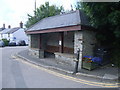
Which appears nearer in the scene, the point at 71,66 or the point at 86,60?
the point at 86,60

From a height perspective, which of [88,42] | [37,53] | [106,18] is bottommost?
[37,53]

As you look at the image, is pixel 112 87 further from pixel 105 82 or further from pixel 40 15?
pixel 40 15

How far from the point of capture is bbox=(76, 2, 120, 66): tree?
5.70 meters

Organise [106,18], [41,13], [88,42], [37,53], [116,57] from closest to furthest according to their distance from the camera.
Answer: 1. [106,18]
2. [88,42]
3. [116,57]
4. [37,53]
5. [41,13]

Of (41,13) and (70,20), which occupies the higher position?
(41,13)

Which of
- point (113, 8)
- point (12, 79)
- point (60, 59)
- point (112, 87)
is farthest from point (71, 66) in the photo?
point (113, 8)

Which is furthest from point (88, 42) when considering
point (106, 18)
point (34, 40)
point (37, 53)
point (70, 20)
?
point (34, 40)

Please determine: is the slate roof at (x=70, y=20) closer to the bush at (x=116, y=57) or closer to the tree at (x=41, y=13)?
the bush at (x=116, y=57)

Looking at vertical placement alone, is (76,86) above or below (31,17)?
below

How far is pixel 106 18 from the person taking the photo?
6.31 m

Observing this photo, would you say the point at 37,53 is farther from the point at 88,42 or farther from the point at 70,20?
the point at 88,42

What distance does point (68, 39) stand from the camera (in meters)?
11.4

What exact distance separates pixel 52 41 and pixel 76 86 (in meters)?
9.25

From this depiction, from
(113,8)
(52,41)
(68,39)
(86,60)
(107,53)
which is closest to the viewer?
(113,8)
